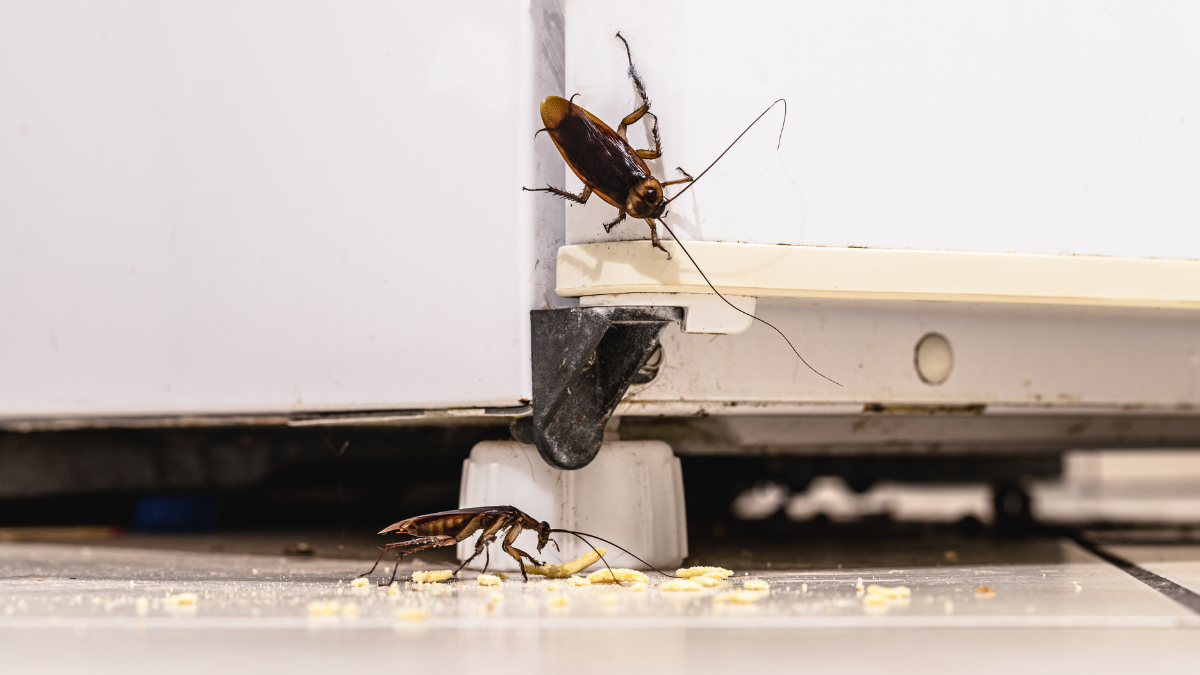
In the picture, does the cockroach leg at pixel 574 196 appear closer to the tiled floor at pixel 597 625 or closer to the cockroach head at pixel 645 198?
the cockroach head at pixel 645 198

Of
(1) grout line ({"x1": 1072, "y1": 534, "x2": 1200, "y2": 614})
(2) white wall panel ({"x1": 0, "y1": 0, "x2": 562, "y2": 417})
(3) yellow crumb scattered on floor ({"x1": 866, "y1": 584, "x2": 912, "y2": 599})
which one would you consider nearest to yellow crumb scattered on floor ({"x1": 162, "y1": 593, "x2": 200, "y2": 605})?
(2) white wall panel ({"x1": 0, "y1": 0, "x2": 562, "y2": 417})

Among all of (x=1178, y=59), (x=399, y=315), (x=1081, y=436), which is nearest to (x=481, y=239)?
(x=399, y=315)

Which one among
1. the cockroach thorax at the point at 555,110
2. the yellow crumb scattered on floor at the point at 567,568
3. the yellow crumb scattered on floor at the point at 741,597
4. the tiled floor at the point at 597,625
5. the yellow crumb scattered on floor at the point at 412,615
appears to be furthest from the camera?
the yellow crumb scattered on floor at the point at 567,568

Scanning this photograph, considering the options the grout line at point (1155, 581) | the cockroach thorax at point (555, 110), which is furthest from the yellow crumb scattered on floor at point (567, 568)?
the grout line at point (1155, 581)

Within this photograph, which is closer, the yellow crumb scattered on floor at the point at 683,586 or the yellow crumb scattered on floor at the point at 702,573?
the yellow crumb scattered on floor at the point at 683,586

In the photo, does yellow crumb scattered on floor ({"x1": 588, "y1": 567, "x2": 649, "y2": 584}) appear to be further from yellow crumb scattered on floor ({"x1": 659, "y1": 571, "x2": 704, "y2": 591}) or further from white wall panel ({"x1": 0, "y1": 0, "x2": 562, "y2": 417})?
white wall panel ({"x1": 0, "y1": 0, "x2": 562, "y2": 417})

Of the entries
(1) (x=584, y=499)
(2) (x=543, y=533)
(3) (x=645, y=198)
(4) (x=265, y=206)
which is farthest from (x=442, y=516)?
(4) (x=265, y=206)

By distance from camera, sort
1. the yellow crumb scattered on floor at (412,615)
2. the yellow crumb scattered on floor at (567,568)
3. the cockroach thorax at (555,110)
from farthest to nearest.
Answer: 1. the yellow crumb scattered on floor at (567,568)
2. the cockroach thorax at (555,110)
3. the yellow crumb scattered on floor at (412,615)
